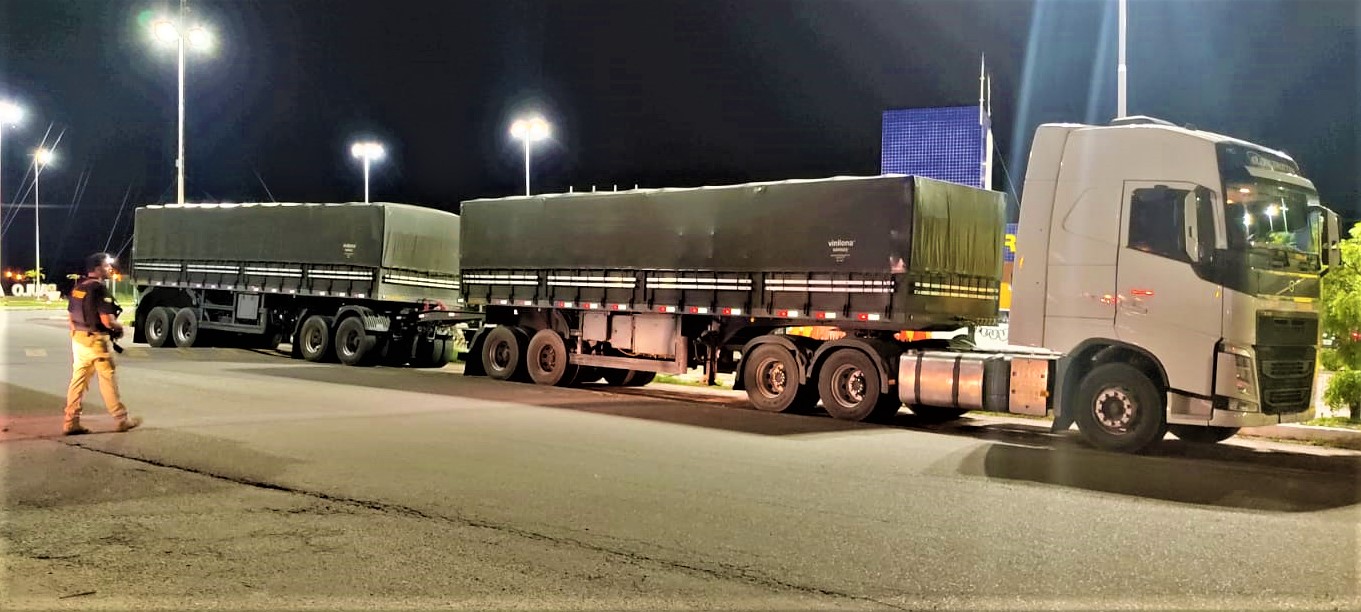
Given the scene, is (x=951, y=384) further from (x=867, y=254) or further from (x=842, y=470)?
(x=842, y=470)

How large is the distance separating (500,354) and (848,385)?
7.15m

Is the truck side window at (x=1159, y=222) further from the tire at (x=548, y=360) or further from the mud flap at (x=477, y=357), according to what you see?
the mud flap at (x=477, y=357)

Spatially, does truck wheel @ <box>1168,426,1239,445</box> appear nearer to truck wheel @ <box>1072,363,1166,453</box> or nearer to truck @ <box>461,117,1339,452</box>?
truck @ <box>461,117,1339,452</box>

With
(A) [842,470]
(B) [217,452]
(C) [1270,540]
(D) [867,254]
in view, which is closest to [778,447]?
(A) [842,470]

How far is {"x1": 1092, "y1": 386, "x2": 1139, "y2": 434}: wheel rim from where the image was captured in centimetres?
1003

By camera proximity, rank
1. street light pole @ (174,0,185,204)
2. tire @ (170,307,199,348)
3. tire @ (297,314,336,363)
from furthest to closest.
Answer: street light pole @ (174,0,185,204) < tire @ (170,307,199,348) < tire @ (297,314,336,363)

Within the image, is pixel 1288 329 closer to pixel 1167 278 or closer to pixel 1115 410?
pixel 1167 278

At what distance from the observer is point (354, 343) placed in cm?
1981

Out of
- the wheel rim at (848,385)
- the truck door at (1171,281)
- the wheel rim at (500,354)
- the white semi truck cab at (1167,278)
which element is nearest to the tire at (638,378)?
the wheel rim at (500,354)

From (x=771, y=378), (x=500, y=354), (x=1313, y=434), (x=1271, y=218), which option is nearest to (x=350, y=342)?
(x=500, y=354)

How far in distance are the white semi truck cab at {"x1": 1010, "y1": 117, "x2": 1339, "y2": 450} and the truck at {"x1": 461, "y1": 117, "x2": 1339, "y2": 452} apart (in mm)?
20

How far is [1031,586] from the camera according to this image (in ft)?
17.1

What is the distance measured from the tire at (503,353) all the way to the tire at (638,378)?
1925 millimetres

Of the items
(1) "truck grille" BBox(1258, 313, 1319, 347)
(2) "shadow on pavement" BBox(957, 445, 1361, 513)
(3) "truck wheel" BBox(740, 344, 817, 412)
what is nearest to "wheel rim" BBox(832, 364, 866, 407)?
(3) "truck wheel" BBox(740, 344, 817, 412)
